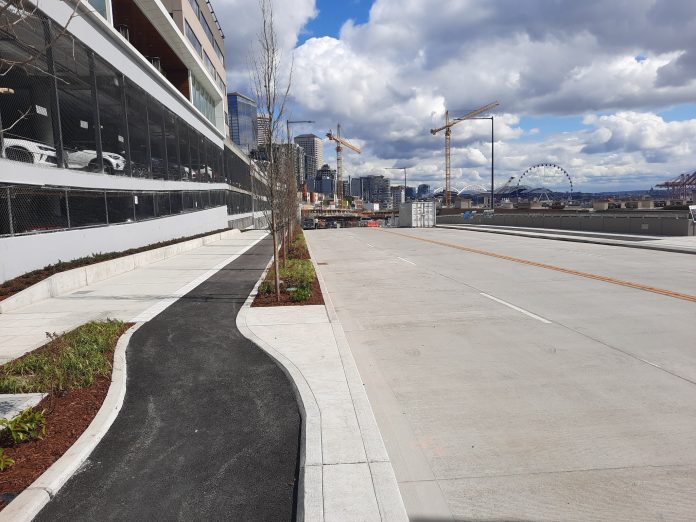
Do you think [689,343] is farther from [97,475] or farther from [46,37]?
[46,37]

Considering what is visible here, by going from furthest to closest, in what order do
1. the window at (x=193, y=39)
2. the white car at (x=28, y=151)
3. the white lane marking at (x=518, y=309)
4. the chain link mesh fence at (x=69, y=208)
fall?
the window at (x=193, y=39), the white car at (x=28, y=151), the chain link mesh fence at (x=69, y=208), the white lane marking at (x=518, y=309)

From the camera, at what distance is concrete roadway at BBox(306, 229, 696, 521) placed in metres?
3.56

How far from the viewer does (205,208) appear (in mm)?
37156

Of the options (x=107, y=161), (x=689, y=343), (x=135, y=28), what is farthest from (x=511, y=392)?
(x=135, y=28)

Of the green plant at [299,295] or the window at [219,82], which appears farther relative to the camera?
the window at [219,82]

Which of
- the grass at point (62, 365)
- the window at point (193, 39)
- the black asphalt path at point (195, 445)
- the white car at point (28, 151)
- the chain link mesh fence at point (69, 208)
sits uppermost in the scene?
the window at point (193, 39)

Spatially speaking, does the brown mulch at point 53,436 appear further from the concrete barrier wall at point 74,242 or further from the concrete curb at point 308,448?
the concrete barrier wall at point 74,242

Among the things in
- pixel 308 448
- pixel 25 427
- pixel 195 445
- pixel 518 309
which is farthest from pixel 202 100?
pixel 308 448

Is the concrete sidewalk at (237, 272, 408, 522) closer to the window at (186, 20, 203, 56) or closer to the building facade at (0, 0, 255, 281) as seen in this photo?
the building facade at (0, 0, 255, 281)

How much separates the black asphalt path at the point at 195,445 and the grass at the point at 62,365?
45cm

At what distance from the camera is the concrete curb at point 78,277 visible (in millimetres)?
10766

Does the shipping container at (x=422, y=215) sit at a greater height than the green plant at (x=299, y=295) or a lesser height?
greater

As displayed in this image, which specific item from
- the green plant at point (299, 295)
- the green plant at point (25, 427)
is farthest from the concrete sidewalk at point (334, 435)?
the green plant at point (25, 427)

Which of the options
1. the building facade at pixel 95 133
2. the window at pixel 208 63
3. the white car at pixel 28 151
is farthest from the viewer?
the window at pixel 208 63
